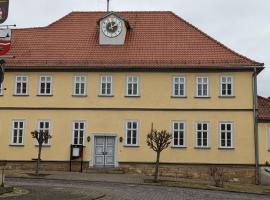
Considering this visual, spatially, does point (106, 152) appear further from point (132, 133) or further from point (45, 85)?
point (45, 85)

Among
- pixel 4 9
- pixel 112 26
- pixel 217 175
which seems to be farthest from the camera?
pixel 112 26

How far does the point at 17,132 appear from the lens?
3109cm

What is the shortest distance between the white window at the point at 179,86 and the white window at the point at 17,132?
10195 millimetres

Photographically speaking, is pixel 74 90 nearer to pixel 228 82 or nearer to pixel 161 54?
pixel 161 54

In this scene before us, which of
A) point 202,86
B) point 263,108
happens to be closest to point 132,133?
point 202,86

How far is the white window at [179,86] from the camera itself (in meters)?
30.6

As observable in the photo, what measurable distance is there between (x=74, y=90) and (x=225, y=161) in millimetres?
10749

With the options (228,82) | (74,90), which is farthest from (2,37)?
(228,82)

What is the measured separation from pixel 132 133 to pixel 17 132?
24.9 ft

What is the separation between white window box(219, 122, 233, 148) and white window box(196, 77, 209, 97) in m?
2.24

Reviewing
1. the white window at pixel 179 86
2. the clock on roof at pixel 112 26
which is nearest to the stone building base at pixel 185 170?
the white window at pixel 179 86

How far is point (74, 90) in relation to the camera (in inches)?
1227

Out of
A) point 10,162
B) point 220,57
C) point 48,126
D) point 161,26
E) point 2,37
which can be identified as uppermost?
point 161,26

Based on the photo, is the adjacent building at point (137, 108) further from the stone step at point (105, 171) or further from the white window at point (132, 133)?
the stone step at point (105, 171)
